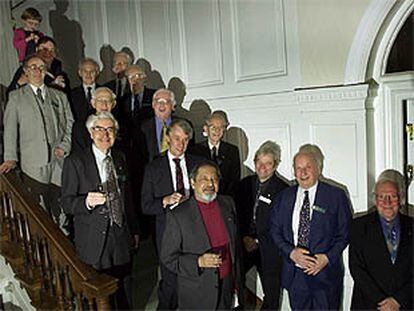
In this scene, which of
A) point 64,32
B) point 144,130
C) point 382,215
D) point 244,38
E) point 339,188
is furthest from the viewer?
point 64,32

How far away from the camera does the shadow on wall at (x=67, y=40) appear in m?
4.87

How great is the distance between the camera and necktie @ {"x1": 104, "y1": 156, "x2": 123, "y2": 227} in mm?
2244

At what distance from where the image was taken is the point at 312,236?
2465 millimetres

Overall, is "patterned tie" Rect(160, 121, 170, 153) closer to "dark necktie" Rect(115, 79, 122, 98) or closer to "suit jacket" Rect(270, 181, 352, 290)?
"dark necktie" Rect(115, 79, 122, 98)

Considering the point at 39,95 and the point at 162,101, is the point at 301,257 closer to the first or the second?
the point at 162,101

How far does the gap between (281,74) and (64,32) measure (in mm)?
3001

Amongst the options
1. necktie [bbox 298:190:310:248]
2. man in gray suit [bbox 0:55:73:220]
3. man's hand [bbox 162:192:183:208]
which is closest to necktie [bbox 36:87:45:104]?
man in gray suit [bbox 0:55:73:220]

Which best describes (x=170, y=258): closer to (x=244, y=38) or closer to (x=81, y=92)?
(x=81, y=92)

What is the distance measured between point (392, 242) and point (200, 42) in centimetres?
210

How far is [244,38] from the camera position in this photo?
3.15 meters

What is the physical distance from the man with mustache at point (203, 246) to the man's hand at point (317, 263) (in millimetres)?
472

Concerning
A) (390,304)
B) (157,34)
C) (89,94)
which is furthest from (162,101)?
(390,304)

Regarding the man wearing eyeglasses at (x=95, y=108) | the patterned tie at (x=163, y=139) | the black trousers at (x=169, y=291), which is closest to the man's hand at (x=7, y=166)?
the man wearing eyeglasses at (x=95, y=108)

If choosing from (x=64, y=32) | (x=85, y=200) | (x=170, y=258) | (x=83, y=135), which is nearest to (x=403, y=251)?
(x=170, y=258)
